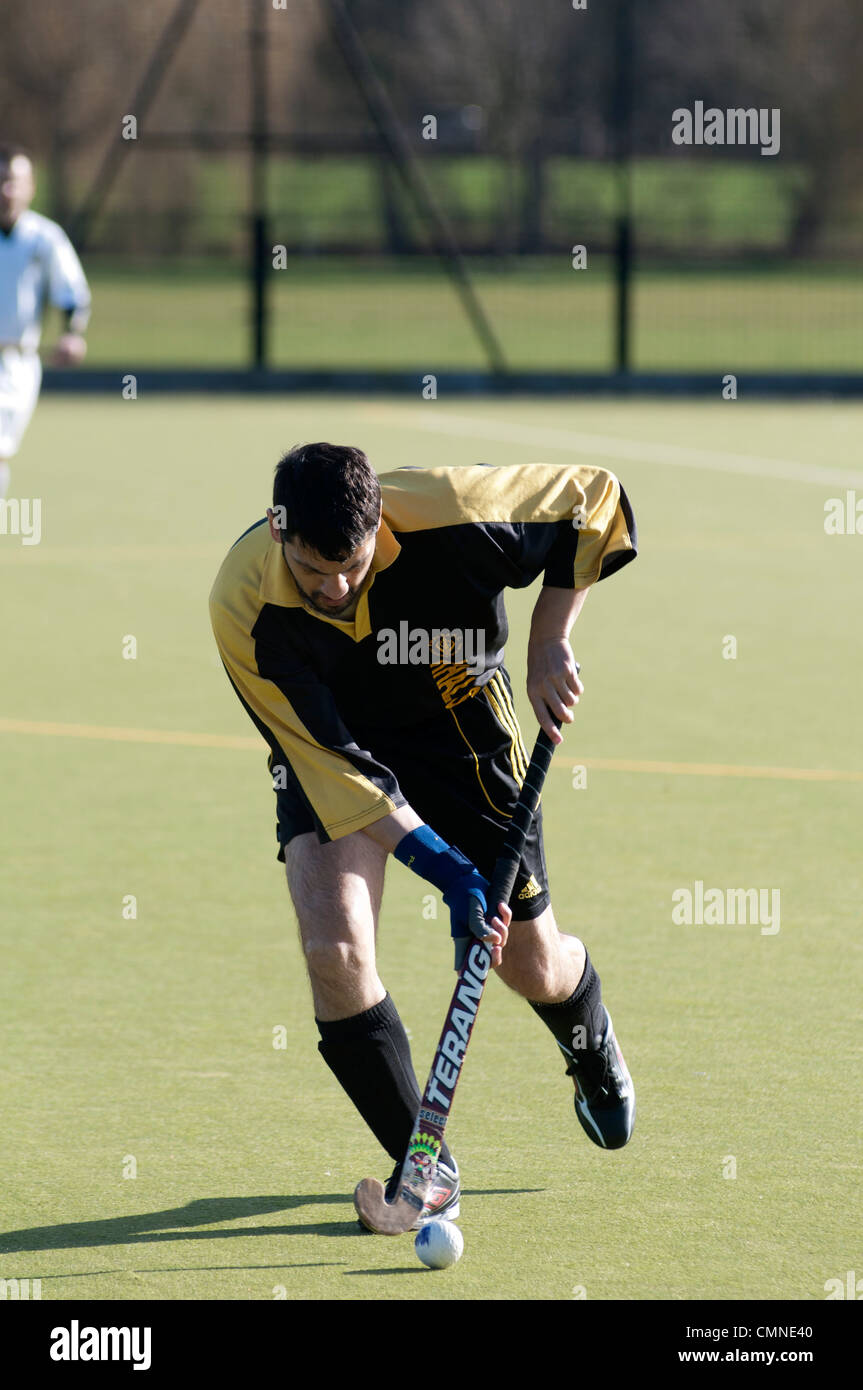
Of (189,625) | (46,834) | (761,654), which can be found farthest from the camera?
(189,625)

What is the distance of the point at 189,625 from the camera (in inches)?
401

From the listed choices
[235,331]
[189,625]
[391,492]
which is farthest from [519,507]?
[235,331]

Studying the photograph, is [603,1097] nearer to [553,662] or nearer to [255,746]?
[553,662]

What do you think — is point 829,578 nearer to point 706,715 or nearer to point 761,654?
point 761,654

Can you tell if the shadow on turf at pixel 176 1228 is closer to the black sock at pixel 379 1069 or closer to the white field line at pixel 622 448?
the black sock at pixel 379 1069

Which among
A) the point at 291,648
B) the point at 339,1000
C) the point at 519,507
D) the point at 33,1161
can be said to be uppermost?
the point at 519,507

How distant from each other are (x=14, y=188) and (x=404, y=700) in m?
8.03

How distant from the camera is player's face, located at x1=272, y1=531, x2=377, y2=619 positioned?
384cm

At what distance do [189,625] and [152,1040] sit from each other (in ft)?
17.4

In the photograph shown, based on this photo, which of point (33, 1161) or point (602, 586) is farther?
point (602, 586)

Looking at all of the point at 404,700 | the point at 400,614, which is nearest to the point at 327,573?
the point at 400,614

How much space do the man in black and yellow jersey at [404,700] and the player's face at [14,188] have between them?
7692 mm

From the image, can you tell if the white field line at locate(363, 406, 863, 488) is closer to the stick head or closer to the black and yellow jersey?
the black and yellow jersey

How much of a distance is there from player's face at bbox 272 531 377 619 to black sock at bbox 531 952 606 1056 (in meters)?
0.92
